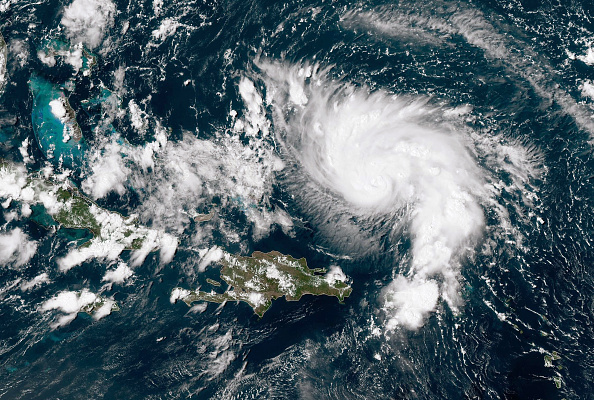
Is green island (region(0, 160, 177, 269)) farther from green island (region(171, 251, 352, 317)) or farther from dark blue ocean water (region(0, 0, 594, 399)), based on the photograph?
green island (region(171, 251, 352, 317))

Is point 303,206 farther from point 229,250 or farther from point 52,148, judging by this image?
point 52,148

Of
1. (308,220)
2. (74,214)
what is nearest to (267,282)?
(308,220)

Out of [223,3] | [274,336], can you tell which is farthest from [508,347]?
[223,3]

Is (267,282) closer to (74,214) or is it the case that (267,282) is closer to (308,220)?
(308,220)

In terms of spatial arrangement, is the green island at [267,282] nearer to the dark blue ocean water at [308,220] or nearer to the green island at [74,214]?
the dark blue ocean water at [308,220]

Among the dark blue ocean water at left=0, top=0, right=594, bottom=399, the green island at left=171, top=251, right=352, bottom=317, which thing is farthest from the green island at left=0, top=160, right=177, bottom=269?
the green island at left=171, top=251, right=352, bottom=317
